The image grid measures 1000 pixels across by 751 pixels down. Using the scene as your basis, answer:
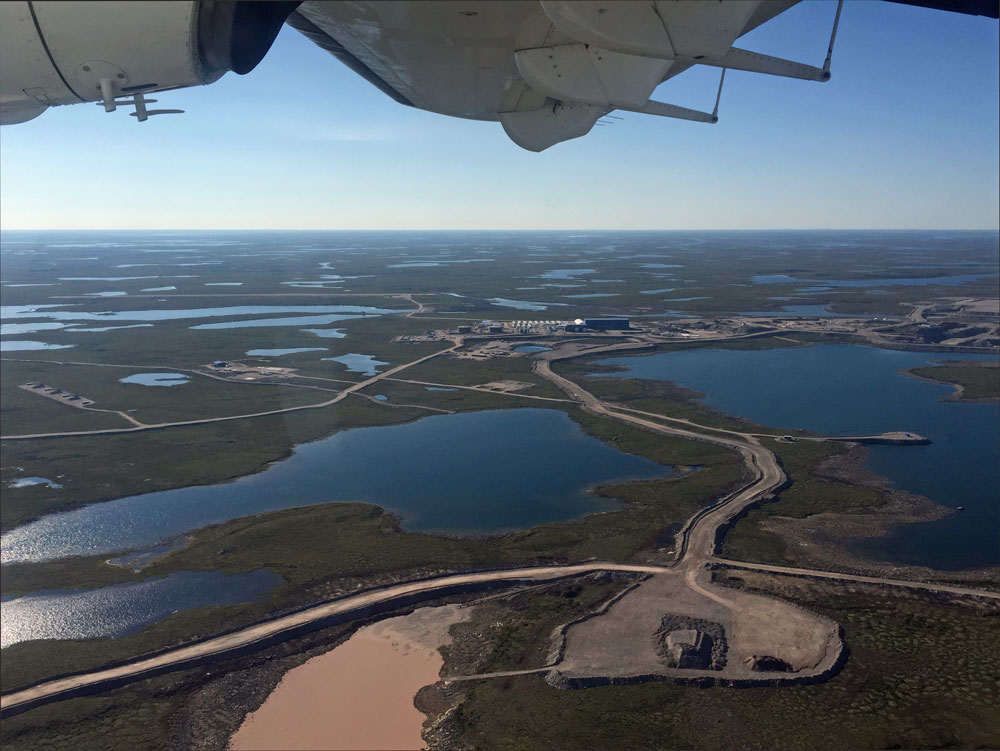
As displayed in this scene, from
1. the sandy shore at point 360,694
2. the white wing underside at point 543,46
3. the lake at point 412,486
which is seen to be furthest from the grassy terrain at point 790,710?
the white wing underside at point 543,46

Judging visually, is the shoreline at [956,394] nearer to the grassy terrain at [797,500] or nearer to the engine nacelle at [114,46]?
the grassy terrain at [797,500]

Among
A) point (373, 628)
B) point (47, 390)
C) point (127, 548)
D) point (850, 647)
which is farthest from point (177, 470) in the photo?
point (850, 647)

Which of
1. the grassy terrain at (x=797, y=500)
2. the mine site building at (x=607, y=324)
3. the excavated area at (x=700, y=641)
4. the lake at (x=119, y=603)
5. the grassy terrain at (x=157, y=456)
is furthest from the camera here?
the mine site building at (x=607, y=324)

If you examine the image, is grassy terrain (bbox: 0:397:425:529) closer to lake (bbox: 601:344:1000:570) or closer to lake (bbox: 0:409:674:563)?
lake (bbox: 0:409:674:563)

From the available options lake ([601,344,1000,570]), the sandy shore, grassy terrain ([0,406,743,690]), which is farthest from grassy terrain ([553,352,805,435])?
the sandy shore

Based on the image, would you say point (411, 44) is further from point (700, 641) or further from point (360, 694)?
point (700, 641)

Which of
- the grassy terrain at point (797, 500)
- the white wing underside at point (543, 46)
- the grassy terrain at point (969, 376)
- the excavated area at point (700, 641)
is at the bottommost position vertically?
the excavated area at point (700, 641)
